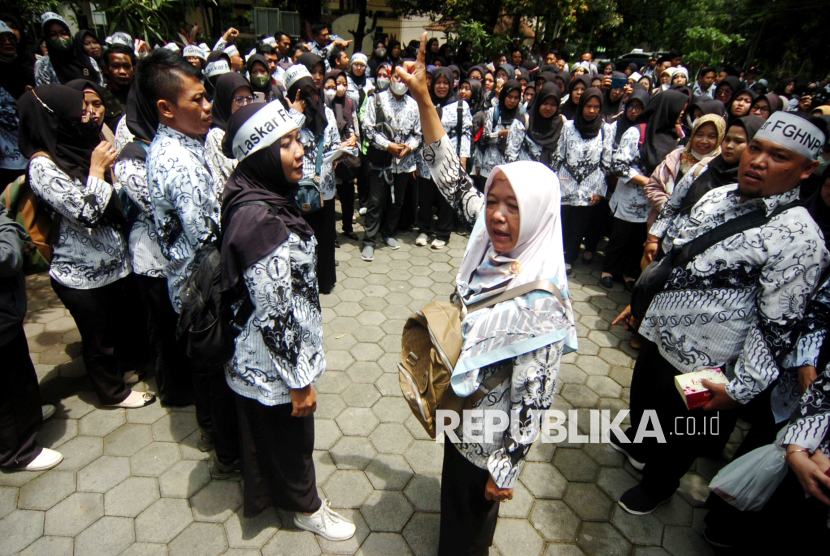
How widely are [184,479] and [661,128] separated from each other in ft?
16.6

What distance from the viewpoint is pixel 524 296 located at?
1.58 metres

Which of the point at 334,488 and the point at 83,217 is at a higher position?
the point at 83,217

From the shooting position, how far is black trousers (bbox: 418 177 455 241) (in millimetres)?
5965

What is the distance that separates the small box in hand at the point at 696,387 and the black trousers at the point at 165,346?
2610 mm

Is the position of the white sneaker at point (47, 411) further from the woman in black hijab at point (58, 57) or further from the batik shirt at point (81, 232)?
the woman in black hijab at point (58, 57)

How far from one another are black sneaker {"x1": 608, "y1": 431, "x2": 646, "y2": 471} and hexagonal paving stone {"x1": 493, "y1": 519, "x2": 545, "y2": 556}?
0.88m

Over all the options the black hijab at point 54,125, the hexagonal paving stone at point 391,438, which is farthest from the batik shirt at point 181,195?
the hexagonal paving stone at point 391,438

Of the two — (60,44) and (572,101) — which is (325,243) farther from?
(60,44)

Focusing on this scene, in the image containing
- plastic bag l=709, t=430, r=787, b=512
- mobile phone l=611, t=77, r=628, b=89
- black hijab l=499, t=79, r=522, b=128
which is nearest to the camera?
plastic bag l=709, t=430, r=787, b=512

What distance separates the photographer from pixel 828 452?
66.6 inches

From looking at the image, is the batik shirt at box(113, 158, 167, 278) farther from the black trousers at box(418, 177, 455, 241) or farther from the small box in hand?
the black trousers at box(418, 177, 455, 241)

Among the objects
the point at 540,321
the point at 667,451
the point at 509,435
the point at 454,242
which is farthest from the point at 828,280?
the point at 454,242

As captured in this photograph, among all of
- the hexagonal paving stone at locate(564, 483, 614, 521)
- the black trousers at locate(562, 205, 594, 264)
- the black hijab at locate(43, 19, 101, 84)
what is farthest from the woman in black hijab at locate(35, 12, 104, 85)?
the hexagonal paving stone at locate(564, 483, 614, 521)

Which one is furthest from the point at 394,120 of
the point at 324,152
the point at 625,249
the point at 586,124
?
the point at 625,249
